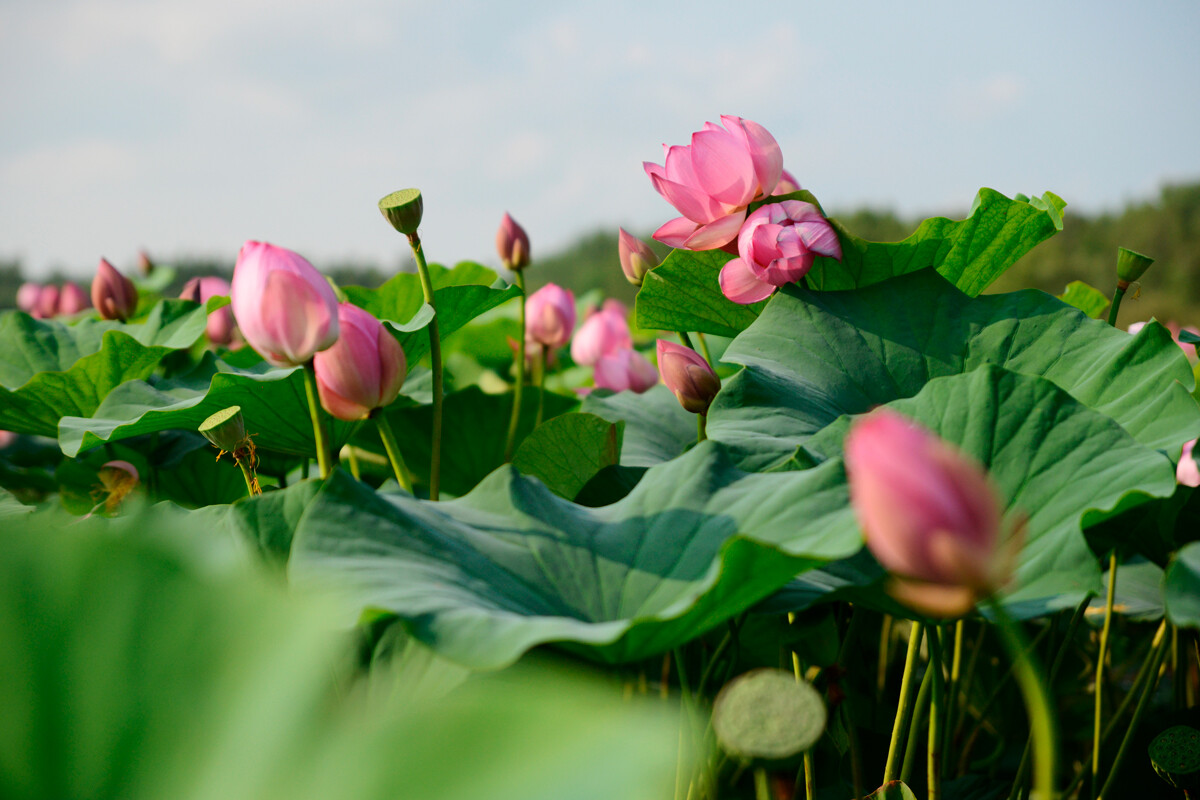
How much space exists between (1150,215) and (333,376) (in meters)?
15.3

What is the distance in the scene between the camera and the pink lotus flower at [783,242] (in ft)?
2.41

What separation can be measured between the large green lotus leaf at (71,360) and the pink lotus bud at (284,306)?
1.66ft

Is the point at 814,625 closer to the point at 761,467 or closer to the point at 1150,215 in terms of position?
the point at 761,467

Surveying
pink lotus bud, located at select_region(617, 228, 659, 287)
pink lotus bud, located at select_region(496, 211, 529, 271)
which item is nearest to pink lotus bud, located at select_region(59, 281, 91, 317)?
pink lotus bud, located at select_region(496, 211, 529, 271)

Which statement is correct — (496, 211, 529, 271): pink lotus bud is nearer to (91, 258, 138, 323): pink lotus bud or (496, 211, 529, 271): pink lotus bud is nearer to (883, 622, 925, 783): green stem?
(91, 258, 138, 323): pink lotus bud

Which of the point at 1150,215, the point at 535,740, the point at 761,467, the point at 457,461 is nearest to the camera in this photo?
the point at 535,740

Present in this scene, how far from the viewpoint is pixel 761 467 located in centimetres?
63

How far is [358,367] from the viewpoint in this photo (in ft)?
2.12

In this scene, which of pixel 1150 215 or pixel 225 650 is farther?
pixel 1150 215

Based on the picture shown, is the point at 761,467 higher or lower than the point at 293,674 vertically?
lower

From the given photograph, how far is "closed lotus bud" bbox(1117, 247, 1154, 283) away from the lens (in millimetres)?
831

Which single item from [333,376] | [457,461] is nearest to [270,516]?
[333,376]

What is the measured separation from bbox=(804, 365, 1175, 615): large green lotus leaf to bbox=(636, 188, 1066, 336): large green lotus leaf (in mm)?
257

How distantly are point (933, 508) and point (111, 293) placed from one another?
57.4 inches
